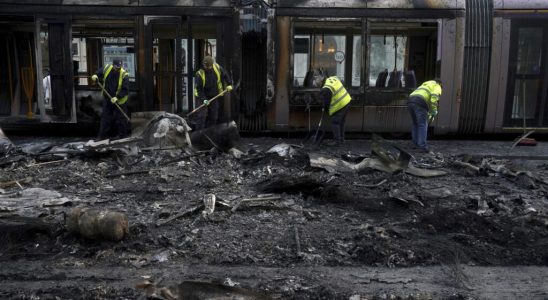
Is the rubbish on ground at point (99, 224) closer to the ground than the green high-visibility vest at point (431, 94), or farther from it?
closer to the ground

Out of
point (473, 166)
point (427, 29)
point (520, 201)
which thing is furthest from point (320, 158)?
point (427, 29)

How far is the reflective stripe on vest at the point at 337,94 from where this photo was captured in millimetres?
10438

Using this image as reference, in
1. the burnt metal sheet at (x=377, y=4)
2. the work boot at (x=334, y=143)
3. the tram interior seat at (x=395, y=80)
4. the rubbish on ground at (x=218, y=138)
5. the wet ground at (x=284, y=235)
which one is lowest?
the wet ground at (x=284, y=235)

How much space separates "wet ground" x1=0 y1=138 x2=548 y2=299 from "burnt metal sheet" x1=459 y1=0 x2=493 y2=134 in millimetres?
3096

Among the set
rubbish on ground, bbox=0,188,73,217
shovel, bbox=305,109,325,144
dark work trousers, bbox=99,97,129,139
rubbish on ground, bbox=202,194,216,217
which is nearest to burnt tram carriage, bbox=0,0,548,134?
shovel, bbox=305,109,325,144

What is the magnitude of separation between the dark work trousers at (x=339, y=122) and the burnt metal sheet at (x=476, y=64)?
2.45m

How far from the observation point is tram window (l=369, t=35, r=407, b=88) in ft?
37.0

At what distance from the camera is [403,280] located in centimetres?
455

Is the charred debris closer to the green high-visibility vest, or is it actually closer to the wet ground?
the wet ground

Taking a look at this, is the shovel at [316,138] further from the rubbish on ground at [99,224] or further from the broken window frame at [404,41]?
the rubbish on ground at [99,224]

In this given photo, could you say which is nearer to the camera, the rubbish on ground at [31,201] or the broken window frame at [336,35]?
the rubbish on ground at [31,201]

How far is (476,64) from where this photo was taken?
1110cm

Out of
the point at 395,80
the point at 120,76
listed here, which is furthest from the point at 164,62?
the point at 395,80

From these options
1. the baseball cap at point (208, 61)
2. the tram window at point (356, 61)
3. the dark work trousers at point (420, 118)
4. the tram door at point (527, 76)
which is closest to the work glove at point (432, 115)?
the dark work trousers at point (420, 118)
